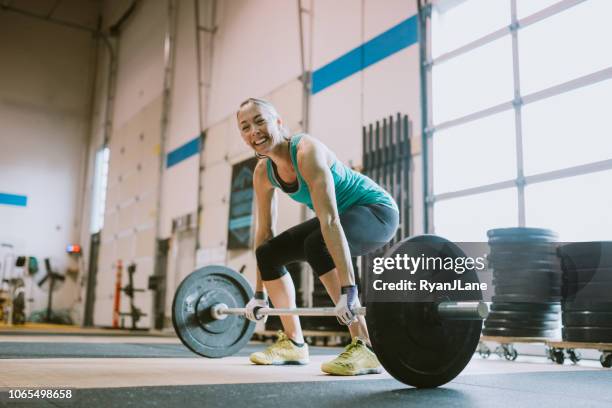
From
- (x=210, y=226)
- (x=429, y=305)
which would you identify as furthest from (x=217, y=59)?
(x=429, y=305)

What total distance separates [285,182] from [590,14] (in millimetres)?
2790

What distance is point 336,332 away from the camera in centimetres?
466

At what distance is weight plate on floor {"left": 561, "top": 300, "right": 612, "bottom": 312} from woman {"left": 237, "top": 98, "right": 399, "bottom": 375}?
62.7 inches

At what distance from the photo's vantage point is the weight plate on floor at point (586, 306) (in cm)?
310

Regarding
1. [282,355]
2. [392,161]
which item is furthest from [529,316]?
[392,161]

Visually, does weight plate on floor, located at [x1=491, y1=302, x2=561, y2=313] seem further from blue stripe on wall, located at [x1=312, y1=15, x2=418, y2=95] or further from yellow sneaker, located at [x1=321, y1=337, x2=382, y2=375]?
blue stripe on wall, located at [x1=312, y1=15, x2=418, y2=95]

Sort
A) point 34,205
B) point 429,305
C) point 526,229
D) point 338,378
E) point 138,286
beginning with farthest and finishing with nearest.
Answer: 1. point 34,205
2. point 138,286
3. point 526,229
4. point 338,378
5. point 429,305

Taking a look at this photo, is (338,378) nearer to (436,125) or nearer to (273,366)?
(273,366)

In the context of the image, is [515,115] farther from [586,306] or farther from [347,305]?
[347,305]

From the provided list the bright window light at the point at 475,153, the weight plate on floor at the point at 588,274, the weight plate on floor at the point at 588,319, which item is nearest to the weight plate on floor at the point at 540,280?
the weight plate on floor at the point at 588,274

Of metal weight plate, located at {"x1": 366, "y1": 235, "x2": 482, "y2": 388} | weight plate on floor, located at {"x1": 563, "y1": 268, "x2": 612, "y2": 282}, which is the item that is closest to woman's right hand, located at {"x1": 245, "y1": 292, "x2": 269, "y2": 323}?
metal weight plate, located at {"x1": 366, "y1": 235, "x2": 482, "y2": 388}

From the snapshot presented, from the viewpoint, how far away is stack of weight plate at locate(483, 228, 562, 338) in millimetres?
3453

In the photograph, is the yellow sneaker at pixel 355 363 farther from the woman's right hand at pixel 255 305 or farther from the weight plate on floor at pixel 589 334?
the weight plate on floor at pixel 589 334

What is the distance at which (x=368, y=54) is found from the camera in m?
5.41
